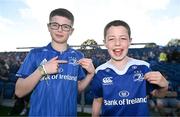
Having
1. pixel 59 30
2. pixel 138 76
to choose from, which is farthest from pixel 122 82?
pixel 59 30

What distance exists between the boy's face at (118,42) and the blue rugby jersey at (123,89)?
17cm

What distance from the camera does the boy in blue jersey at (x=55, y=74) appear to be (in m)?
3.39

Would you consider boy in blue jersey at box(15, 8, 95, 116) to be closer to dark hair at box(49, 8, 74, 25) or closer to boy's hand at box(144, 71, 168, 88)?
dark hair at box(49, 8, 74, 25)

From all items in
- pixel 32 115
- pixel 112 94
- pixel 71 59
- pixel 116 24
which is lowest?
pixel 32 115

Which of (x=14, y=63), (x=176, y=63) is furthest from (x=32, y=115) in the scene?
(x=14, y=63)

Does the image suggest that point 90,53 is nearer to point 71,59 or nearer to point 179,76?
point 179,76

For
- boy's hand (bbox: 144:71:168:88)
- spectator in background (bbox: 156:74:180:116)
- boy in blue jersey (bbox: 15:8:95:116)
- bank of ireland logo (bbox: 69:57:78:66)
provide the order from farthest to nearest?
spectator in background (bbox: 156:74:180:116), bank of ireland logo (bbox: 69:57:78:66), boy in blue jersey (bbox: 15:8:95:116), boy's hand (bbox: 144:71:168:88)

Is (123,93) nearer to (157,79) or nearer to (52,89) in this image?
(157,79)

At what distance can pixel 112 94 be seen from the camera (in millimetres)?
3512

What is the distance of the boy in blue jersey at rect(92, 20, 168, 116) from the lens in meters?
3.46

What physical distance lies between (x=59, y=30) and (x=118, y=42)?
0.64 meters

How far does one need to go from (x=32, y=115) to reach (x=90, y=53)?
10258 mm

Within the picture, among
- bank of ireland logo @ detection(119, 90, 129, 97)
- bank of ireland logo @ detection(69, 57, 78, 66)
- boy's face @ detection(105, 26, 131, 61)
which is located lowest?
bank of ireland logo @ detection(119, 90, 129, 97)

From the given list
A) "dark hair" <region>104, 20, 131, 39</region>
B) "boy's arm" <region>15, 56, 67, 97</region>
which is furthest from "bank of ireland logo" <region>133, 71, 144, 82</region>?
"boy's arm" <region>15, 56, 67, 97</region>
